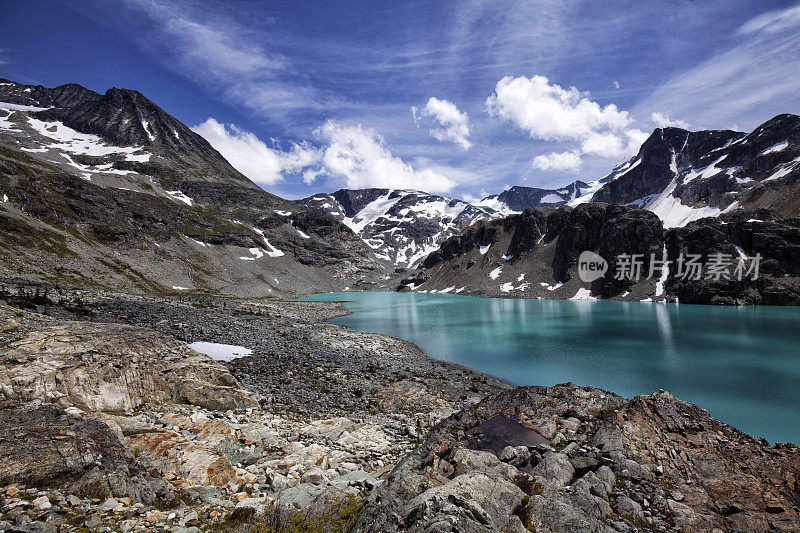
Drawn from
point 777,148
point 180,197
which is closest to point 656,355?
point 180,197

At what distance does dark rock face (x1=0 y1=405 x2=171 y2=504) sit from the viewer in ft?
23.3

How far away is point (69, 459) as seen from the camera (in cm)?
761

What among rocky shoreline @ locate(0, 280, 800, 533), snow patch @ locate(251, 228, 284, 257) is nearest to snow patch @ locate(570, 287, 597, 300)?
rocky shoreline @ locate(0, 280, 800, 533)

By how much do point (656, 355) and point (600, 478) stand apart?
39.6 metres

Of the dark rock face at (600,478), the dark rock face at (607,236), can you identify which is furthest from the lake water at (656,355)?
the dark rock face at (607,236)

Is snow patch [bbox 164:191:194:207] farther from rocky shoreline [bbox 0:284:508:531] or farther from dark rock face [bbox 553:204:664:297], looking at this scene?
dark rock face [bbox 553:204:664:297]

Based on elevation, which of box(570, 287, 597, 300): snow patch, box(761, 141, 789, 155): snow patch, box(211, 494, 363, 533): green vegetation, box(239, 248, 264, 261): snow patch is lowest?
box(570, 287, 597, 300): snow patch

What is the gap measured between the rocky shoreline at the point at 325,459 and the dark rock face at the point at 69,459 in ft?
0.11

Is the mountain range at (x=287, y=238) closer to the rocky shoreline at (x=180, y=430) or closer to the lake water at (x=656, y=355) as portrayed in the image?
the lake water at (x=656, y=355)

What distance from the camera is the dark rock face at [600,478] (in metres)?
6.03

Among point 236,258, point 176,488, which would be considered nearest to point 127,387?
point 176,488

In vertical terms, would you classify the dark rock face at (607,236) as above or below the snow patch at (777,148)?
below

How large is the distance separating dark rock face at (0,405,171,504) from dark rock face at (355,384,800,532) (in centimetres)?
565

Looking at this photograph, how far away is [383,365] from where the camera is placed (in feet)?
99.3
